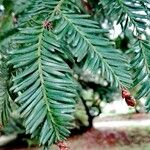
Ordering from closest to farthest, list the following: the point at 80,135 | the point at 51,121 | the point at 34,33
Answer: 1. the point at 51,121
2. the point at 34,33
3. the point at 80,135

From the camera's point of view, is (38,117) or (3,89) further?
(3,89)

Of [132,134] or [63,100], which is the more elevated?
[63,100]

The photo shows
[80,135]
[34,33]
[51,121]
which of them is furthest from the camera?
[80,135]

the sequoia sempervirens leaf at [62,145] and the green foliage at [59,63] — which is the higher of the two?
the green foliage at [59,63]

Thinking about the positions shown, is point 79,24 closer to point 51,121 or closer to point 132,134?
point 51,121

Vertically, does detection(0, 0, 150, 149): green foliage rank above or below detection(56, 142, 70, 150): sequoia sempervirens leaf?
above

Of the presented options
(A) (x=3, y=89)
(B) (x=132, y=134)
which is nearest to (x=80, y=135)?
(B) (x=132, y=134)
